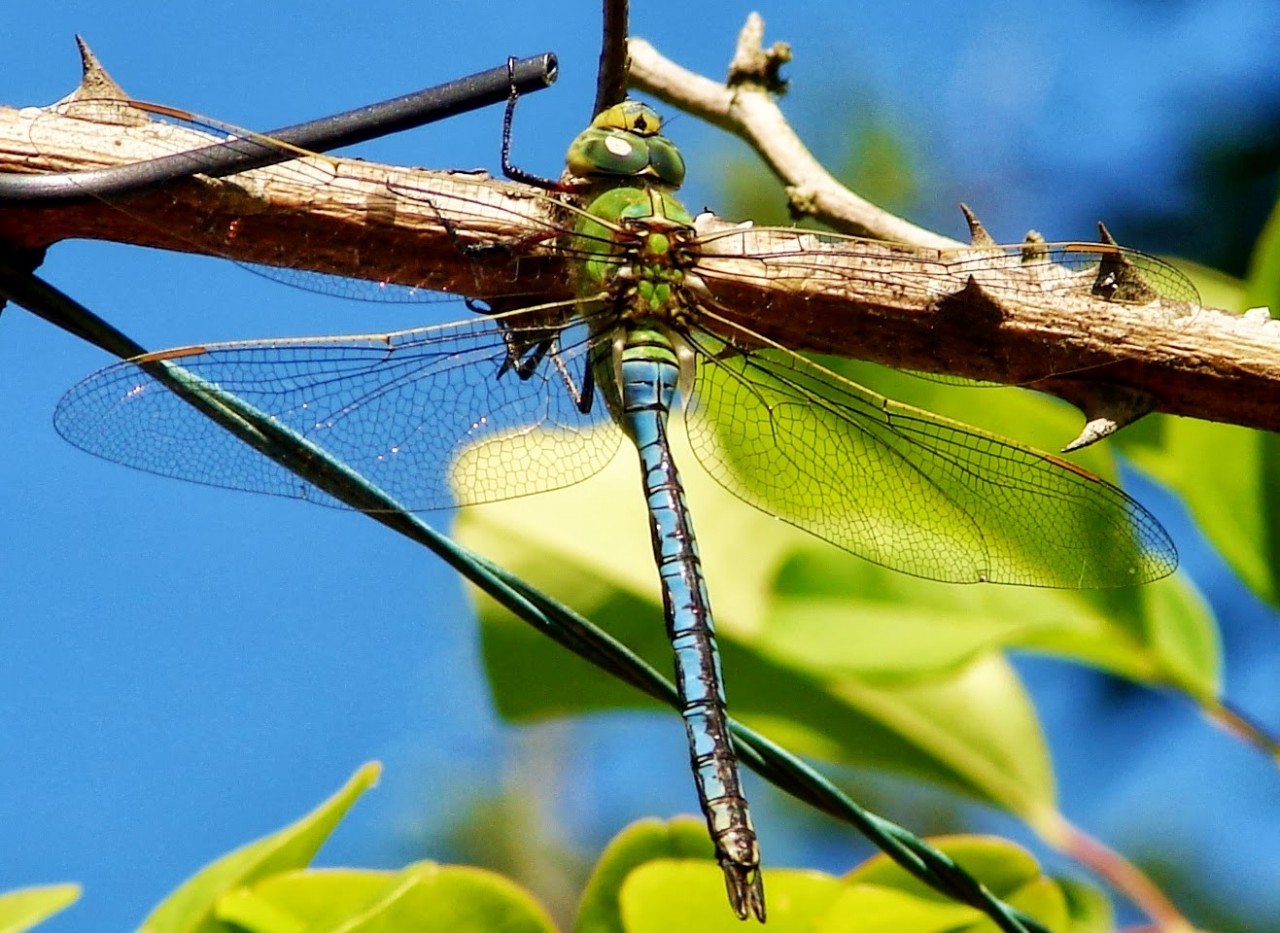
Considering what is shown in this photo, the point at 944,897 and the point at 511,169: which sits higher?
the point at 511,169

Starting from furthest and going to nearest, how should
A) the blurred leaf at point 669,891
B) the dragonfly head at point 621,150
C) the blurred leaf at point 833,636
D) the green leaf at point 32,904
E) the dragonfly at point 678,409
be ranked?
1. the blurred leaf at point 833,636
2. the dragonfly head at point 621,150
3. the dragonfly at point 678,409
4. the blurred leaf at point 669,891
5. the green leaf at point 32,904

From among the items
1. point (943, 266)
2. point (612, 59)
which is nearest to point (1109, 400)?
point (943, 266)

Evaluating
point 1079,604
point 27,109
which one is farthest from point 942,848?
point 27,109

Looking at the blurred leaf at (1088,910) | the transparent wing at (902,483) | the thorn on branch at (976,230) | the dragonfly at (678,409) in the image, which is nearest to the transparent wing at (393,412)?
the dragonfly at (678,409)

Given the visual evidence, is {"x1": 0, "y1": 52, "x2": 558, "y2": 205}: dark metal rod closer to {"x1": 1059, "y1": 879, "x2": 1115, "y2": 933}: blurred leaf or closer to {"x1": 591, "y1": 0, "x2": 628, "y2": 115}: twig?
{"x1": 591, "y1": 0, "x2": 628, "y2": 115}: twig

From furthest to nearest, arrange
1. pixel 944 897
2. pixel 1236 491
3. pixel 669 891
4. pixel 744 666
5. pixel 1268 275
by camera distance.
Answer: pixel 744 666
pixel 1236 491
pixel 1268 275
pixel 944 897
pixel 669 891

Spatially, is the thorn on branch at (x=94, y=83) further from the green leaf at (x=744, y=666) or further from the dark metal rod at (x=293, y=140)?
the green leaf at (x=744, y=666)

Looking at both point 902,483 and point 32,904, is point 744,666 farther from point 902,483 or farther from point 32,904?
point 32,904
